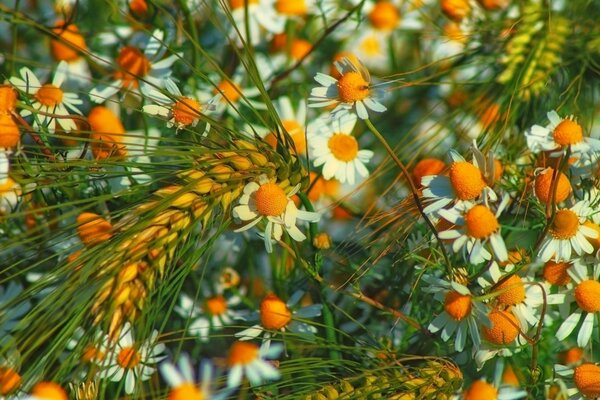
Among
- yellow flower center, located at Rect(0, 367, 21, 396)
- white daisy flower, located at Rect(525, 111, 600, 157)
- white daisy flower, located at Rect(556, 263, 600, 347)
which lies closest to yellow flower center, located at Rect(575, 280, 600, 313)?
white daisy flower, located at Rect(556, 263, 600, 347)

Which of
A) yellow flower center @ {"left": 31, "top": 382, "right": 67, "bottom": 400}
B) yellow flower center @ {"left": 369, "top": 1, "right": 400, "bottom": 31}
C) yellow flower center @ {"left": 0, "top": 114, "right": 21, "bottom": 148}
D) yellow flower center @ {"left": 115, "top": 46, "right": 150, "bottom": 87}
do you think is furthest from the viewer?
yellow flower center @ {"left": 369, "top": 1, "right": 400, "bottom": 31}

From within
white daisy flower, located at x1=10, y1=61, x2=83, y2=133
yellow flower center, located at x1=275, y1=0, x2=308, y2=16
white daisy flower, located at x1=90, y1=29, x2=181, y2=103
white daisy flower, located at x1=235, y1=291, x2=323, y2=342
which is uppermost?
yellow flower center, located at x1=275, y1=0, x2=308, y2=16

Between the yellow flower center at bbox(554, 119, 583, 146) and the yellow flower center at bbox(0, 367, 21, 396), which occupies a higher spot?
the yellow flower center at bbox(554, 119, 583, 146)

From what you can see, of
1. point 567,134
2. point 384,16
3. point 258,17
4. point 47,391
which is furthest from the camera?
point 384,16

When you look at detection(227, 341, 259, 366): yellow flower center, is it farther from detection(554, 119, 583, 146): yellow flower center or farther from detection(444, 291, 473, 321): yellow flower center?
detection(554, 119, 583, 146): yellow flower center

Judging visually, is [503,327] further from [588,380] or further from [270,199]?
[270,199]

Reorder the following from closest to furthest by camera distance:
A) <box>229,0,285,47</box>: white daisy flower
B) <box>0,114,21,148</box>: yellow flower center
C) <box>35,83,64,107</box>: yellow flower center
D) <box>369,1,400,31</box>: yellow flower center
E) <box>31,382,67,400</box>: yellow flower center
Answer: <box>31,382,67,400</box>: yellow flower center < <box>0,114,21,148</box>: yellow flower center < <box>35,83,64,107</box>: yellow flower center < <box>229,0,285,47</box>: white daisy flower < <box>369,1,400,31</box>: yellow flower center

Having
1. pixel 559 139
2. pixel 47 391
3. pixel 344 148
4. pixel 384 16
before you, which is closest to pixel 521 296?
pixel 559 139

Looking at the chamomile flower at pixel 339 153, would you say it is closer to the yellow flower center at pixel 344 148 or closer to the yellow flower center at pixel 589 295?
the yellow flower center at pixel 344 148
